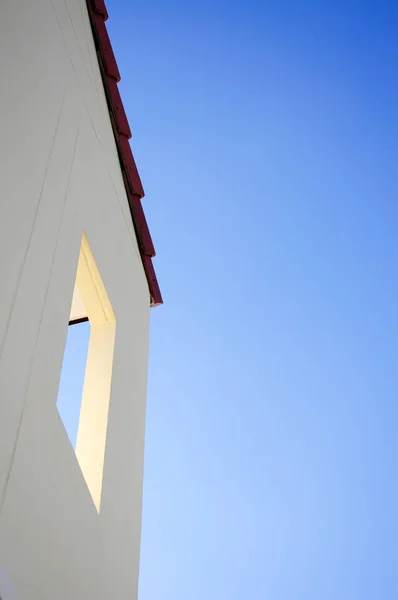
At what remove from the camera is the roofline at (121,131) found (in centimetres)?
475

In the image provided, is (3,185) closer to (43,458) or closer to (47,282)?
(47,282)

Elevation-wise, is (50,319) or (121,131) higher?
(121,131)

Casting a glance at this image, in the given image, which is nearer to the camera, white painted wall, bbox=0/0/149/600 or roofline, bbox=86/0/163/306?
white painted wall, bbox=0/0/149/600

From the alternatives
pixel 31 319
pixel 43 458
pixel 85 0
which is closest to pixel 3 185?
pixel 31 319

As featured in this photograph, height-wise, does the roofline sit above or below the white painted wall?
above

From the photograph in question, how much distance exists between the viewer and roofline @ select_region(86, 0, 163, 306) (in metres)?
4.75

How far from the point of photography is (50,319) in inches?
108

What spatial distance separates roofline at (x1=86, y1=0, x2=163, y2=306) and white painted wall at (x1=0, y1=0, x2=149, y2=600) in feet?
1.48

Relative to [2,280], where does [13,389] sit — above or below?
below

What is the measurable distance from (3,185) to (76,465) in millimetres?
1366

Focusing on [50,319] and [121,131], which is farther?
[121,131]

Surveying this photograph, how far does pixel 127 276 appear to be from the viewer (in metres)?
4.67

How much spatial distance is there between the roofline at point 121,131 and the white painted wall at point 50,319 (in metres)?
0.45

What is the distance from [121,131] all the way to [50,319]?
2.81m
